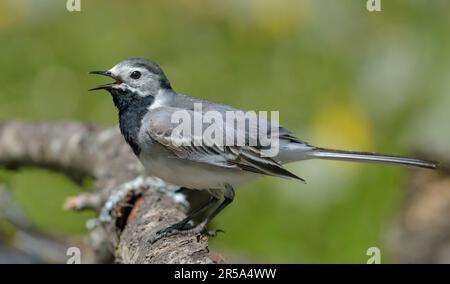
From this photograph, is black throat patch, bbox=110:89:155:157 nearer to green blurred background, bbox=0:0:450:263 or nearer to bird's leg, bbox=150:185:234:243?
bird's leg, bbox=150:185:234:243

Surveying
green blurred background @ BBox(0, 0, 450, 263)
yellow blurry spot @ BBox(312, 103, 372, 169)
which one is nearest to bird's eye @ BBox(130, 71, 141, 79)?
green blurred background @ BBox(0, 0, 450, 263)

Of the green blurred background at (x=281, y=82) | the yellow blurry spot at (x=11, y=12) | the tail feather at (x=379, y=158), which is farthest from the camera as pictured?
the yellow blurry spot at (x=11, y=12)

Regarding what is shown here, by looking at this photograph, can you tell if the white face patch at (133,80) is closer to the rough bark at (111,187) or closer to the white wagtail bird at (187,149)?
the white wagtail bird at (187,149)

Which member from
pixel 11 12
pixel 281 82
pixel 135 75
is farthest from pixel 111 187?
pixel 11 12

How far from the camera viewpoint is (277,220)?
14.0 feet

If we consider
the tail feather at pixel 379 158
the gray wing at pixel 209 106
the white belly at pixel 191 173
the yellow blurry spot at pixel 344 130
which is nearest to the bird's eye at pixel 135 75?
the gray wing at pixel 209 106

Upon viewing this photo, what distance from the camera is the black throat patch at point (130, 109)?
309cm

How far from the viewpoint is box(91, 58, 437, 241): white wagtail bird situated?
293 cm

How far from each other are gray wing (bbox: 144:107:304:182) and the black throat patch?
0.21 feet

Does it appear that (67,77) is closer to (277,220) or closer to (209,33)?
(209,33)

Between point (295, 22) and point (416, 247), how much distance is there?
1339 millimetres

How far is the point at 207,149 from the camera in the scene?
9.79 ft

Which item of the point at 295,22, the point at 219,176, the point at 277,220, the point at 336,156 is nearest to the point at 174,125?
the point at 219,176

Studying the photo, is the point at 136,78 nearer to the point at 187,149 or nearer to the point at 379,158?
the point at 187,149
